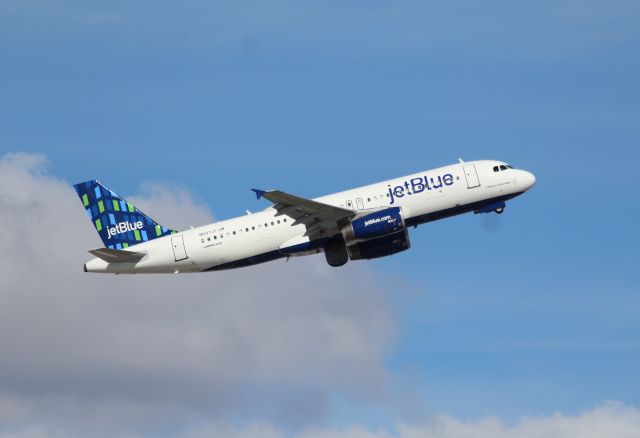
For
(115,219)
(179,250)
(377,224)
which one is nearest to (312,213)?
(377,224)

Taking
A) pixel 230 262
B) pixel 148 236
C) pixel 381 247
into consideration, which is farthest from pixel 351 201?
pixel 148 236

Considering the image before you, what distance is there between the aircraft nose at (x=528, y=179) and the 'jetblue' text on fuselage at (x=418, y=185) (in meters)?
5.40

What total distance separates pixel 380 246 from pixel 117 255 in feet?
59.8

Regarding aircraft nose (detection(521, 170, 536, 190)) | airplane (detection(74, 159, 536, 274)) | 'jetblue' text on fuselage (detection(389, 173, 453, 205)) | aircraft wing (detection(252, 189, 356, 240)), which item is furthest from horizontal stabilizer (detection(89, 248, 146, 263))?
aircraft nose (detection(521, 170, 536, 190))

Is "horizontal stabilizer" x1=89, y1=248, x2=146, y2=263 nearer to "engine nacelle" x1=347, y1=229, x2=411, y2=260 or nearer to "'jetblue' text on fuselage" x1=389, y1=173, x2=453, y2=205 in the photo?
"engine nacelle" x1=347, y1=229, x2=411, y2=260

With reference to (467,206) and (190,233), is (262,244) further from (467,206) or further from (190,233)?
(467,206)

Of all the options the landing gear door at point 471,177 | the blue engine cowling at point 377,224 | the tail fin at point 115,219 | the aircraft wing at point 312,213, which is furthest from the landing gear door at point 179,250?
the landing gear door at point 471,177

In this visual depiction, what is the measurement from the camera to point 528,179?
295 ft

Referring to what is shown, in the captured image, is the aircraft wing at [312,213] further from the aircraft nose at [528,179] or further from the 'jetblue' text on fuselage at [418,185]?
the aircraft nose at [528,179]

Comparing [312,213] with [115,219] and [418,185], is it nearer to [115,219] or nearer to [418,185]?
[418,185]

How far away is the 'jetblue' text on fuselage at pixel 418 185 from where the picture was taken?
88125 mm

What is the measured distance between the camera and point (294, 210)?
87000 mm

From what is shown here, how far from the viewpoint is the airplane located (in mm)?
87750

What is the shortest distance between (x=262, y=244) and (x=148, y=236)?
9.23 metres
